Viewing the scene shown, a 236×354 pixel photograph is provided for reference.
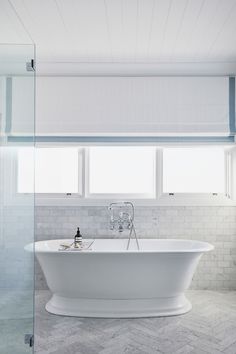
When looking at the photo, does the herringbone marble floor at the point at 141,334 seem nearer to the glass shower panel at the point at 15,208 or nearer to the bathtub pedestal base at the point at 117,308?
the bathtub pedestal base at the point at 117,308

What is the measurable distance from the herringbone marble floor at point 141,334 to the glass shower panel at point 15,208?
79 cm

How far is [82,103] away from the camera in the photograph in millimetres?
4109

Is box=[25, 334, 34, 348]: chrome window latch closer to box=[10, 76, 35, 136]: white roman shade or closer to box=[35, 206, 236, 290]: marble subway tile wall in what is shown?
box=[10, 76, 35, 136]: white roman shade

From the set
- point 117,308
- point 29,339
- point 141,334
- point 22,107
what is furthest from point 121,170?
point 29,339

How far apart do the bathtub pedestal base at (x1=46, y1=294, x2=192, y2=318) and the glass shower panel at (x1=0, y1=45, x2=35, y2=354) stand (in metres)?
1.29

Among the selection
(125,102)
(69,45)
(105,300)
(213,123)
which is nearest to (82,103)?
(125,102)

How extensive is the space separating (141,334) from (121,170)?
2.16 metres

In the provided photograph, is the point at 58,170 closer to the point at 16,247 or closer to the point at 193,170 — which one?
the point at 193,170

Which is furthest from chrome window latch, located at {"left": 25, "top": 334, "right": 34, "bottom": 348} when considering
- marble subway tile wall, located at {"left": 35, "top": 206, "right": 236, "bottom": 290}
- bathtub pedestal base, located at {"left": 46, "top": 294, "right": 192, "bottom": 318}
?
marble subway tile wall, located at {"left": 35, "top": 206, "right": 236, "bottom": 290}

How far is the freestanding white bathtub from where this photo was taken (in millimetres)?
3199

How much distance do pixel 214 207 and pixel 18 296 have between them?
9.77 feet

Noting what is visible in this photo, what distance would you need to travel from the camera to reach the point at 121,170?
448cm

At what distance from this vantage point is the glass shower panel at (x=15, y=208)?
1.82m

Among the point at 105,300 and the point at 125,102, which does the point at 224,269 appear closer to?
the point at 105,300
